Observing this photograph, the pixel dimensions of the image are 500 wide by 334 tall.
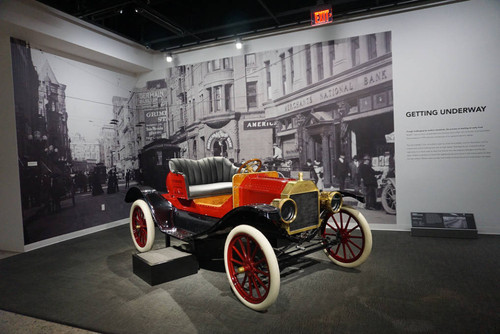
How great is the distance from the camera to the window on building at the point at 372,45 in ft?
17.0

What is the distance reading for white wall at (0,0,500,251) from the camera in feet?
15.2

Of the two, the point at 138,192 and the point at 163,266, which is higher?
the point at 138,192

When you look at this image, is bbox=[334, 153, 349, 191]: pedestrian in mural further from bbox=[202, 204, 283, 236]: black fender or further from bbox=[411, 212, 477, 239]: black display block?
bbox=[202, 204, 283, 236]: black fender

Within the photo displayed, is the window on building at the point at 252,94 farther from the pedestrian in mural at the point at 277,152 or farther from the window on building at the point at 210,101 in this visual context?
the pedestrian in mural at the point at 277,152

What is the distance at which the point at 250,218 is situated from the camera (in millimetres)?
2994

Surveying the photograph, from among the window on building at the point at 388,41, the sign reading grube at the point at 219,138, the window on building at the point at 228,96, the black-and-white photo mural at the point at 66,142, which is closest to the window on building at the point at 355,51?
the window on building at the point at 388,41

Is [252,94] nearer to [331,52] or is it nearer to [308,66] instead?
[308,66]

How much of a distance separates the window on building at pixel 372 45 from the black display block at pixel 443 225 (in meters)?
2.53

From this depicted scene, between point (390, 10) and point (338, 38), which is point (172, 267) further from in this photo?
point (390, 10)

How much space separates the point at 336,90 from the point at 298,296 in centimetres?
365

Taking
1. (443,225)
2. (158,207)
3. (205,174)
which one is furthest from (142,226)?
(443,225)

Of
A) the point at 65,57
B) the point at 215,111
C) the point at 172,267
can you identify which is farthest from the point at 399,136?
the point at 65,57

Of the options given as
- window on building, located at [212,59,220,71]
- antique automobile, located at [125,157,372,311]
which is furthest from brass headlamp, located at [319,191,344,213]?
window on building, located at [212,59,220,71]

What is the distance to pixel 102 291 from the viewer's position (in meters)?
3.18
